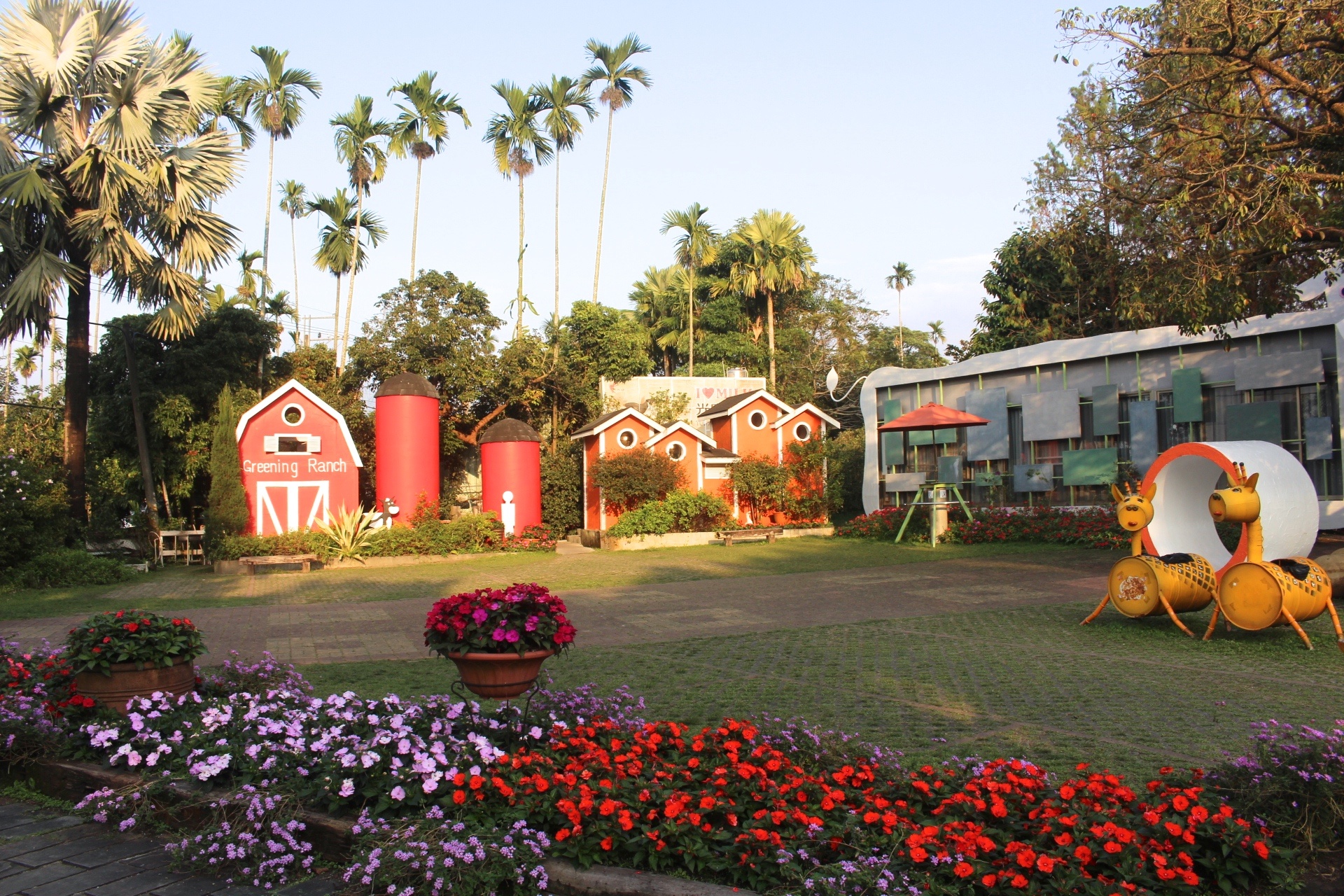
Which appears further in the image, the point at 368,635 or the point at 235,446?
the point at 235,446

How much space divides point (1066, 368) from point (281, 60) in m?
29.0

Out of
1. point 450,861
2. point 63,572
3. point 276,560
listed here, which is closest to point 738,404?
point 276,560

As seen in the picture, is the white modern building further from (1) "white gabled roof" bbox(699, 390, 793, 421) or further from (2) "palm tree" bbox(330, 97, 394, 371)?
(2) "palm tree" bbox(330, 97, 394, 371)

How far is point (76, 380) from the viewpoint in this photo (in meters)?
19.6

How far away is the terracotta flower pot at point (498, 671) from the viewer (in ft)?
17.6

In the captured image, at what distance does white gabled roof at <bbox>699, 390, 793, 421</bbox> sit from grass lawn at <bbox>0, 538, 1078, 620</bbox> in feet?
19.2

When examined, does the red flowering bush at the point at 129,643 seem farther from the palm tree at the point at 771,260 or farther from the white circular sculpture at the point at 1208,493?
the palm tree at the point at 771,260

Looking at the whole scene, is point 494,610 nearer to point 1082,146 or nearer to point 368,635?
point 368,635

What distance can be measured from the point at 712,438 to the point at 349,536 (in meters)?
12.0

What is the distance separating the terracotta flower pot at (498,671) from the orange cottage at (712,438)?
2043 cm

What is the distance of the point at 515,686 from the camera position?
18.1 feet

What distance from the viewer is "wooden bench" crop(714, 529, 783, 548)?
24.8m

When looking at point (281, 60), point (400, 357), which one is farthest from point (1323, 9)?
point (281, 60)

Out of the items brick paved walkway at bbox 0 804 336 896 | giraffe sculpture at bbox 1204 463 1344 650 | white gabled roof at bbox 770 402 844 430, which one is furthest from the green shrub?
giraffe sculpture at bbox 1204 463 1344 650
